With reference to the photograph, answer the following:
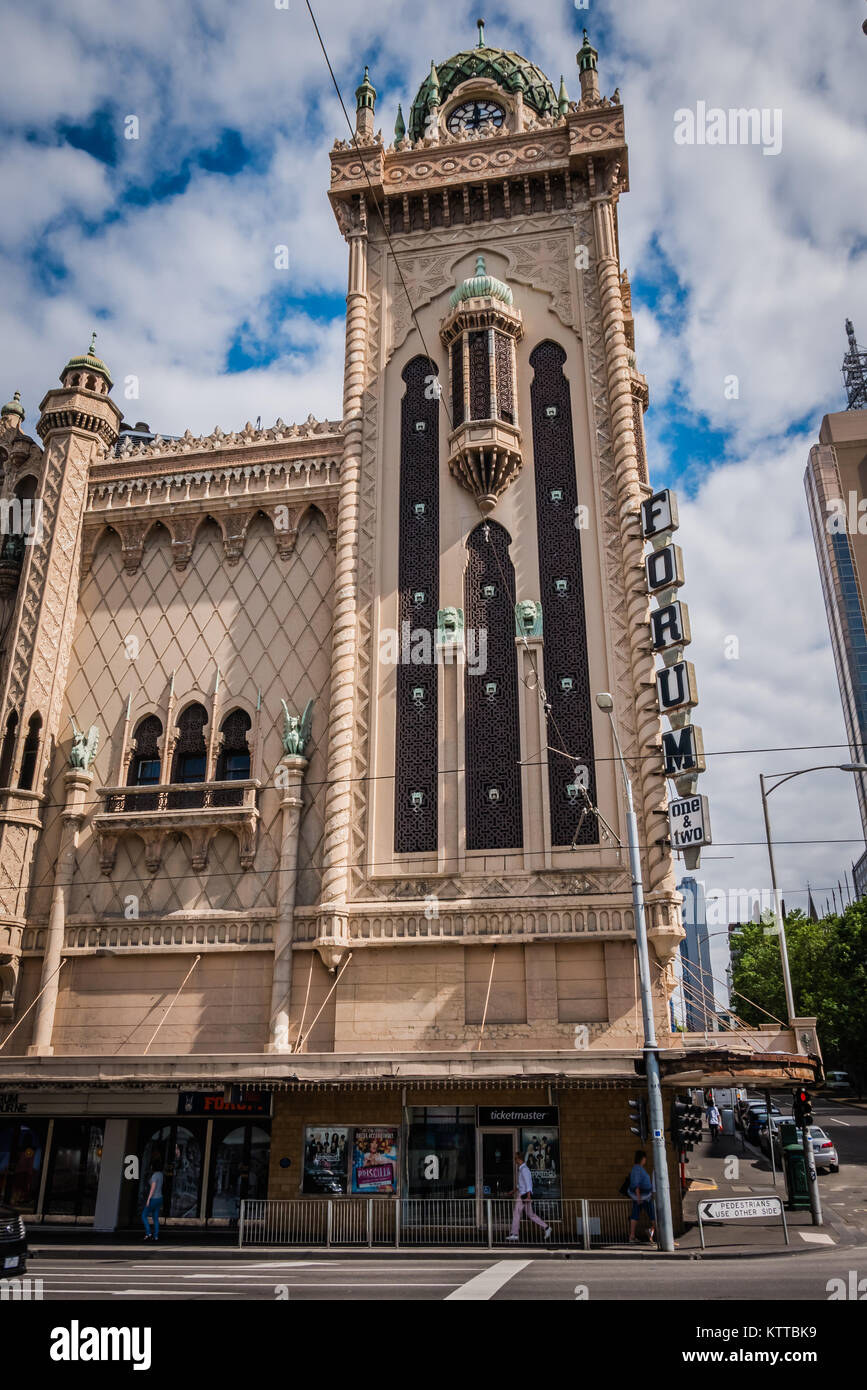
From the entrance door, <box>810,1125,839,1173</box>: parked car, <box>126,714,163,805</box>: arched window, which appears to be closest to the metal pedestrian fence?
the entrance door

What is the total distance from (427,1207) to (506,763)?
10.5 metres

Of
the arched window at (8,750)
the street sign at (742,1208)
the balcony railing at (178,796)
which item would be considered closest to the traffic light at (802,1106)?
the street sign at (742,1208)

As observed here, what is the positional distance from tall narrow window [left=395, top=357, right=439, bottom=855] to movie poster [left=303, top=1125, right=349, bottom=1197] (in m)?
6.82

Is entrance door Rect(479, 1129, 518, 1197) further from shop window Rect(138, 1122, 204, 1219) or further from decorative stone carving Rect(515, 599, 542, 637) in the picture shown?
decorative stone carving Rect(515, 599, 542, 637)

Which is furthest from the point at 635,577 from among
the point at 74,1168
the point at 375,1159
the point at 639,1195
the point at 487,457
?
the point at 74,1168

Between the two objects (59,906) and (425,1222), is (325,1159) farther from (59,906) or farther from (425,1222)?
(59,906)

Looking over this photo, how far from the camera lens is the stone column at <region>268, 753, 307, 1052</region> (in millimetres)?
24391

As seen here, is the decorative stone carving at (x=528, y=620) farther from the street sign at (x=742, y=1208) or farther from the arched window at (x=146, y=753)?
the street sign at (x=742, y=1208)

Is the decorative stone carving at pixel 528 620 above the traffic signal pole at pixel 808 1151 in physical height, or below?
above

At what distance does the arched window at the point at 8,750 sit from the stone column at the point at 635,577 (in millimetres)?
17268

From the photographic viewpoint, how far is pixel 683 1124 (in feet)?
76.0

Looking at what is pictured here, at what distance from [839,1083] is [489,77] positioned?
7238 centimetres

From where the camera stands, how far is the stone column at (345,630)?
985 inches
